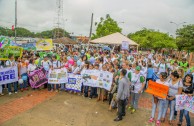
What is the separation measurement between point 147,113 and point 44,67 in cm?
559

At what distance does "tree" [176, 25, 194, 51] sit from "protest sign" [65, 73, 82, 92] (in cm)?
3198

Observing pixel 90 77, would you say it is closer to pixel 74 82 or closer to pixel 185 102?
pixel 74 82

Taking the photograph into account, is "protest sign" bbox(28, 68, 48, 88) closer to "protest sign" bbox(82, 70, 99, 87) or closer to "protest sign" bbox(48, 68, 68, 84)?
"protest sign" bbox(48, 68, 68, 84)

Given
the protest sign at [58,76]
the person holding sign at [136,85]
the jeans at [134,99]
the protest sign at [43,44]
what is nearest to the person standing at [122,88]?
the person holding sign at [136,85]

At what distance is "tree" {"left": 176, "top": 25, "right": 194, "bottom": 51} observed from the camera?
3459 cm

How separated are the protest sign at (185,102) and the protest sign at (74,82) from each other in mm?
4704

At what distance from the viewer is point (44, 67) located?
9359mm

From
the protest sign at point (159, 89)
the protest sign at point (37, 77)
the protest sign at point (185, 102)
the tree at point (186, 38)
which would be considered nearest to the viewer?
the protest sign at point (185, 102)

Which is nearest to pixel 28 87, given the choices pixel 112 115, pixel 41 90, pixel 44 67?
pixel 41 90

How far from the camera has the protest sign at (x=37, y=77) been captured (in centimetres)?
909

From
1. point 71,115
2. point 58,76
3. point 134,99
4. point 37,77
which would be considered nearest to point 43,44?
point 37,77

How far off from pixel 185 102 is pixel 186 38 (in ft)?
111

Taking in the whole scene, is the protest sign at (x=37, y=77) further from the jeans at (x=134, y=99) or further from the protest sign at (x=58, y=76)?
the jeans at (x=134, y=99)

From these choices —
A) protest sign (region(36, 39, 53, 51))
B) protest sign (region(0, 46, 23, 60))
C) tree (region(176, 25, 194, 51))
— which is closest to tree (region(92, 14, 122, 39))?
tree (region(176, 25, 194, 51))
